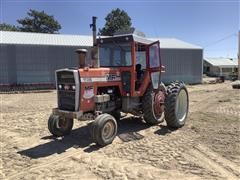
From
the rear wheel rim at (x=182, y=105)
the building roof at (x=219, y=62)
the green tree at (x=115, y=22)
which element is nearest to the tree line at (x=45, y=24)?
the green tree at (x=115, y=22)

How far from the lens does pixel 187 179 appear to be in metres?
5.14

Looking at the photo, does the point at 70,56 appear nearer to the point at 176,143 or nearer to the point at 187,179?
the point at 176,143

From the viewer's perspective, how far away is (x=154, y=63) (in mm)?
8922

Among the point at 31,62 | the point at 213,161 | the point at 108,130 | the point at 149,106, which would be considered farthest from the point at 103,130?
the point at 31,62

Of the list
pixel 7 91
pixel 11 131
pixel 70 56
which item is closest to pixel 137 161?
pixel 11 131

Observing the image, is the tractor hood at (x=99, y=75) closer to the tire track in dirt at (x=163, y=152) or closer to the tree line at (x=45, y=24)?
the tire track in dirt at (x=163, y=152)

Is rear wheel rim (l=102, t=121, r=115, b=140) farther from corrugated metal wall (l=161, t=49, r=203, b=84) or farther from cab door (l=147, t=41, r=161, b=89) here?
corrugated metal wall (l=161, t=49, r=203, b=84)

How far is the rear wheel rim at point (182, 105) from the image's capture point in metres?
9.13

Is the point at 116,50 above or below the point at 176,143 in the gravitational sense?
above

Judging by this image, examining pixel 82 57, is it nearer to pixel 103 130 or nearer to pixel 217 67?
pixel 103 130

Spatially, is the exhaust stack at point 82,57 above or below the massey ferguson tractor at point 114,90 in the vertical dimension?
above

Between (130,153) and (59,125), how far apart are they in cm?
228

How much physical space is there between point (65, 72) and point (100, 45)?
1.72 m

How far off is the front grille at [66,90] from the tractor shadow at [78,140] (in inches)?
32.2
